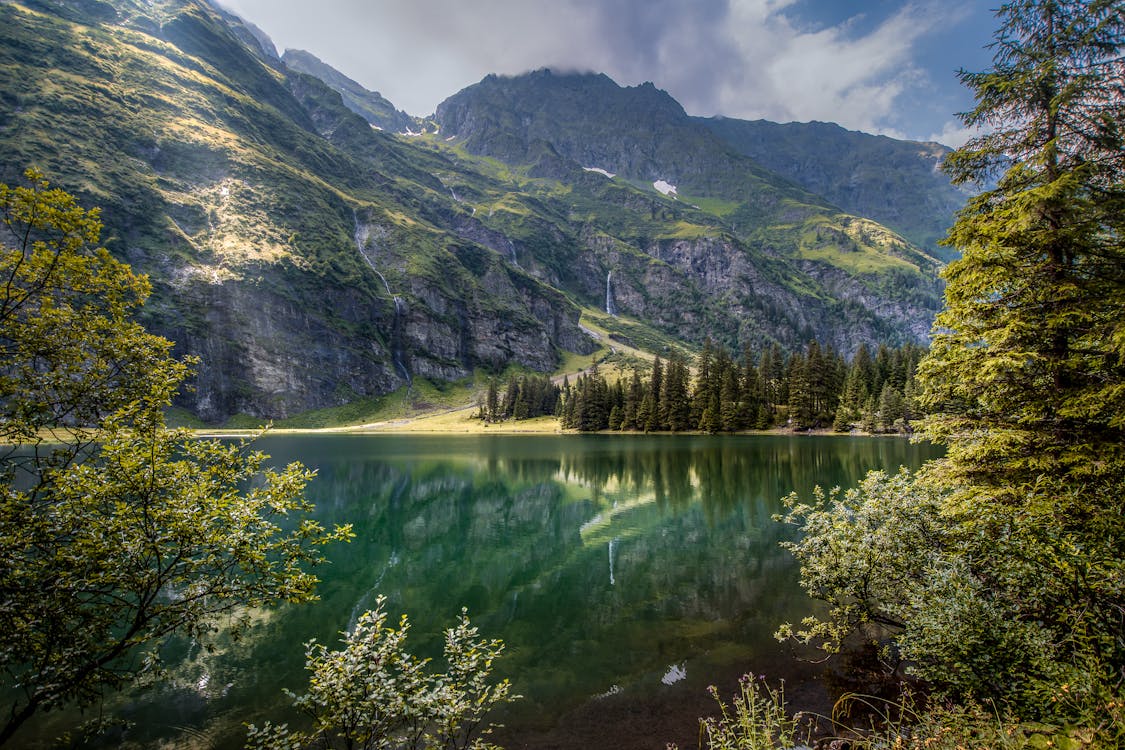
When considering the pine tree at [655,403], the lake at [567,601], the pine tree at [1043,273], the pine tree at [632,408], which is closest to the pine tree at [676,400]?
the pine tree at [655,403]

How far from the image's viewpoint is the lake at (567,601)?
14211 millimetres

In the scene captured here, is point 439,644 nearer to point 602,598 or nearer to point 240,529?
point 602,598

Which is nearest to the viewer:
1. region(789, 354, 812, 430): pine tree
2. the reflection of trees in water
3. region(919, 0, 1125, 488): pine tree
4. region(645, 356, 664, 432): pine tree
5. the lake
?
region(919, 0, 1125, 488): pine tree

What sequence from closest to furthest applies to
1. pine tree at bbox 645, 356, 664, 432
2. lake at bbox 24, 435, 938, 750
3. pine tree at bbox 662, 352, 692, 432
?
1. lake at bbox 24, 435, 938, 750
2. pine tree at bbox 662, 352, 692, 432
3. pine tree at bbox 645, 356, 664, 432

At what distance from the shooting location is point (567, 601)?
23422 millimetres

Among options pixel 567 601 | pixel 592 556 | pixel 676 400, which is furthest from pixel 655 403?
pixel 567 601

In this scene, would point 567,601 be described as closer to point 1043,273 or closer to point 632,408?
Result: point 1043,273

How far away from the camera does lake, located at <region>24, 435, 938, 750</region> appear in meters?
14.2

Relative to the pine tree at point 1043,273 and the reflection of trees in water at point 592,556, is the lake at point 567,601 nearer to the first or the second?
the reflection of trees in water at point 592,556

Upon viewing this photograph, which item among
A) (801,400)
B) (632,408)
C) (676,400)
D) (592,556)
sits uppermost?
(801,400)

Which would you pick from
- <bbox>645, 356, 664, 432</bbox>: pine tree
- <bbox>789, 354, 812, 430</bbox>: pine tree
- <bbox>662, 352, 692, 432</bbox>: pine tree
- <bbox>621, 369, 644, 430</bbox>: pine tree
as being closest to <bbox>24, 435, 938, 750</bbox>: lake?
<bbox>789, 354, 812, 430</bbox>: pine tree

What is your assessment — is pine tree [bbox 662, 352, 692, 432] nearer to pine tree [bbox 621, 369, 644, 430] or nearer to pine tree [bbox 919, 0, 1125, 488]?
pine tree [bbox 621, 369, 644, 430]

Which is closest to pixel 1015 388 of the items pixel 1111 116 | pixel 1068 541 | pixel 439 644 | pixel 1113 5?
pixel 1068 541

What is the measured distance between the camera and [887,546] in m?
14.4
